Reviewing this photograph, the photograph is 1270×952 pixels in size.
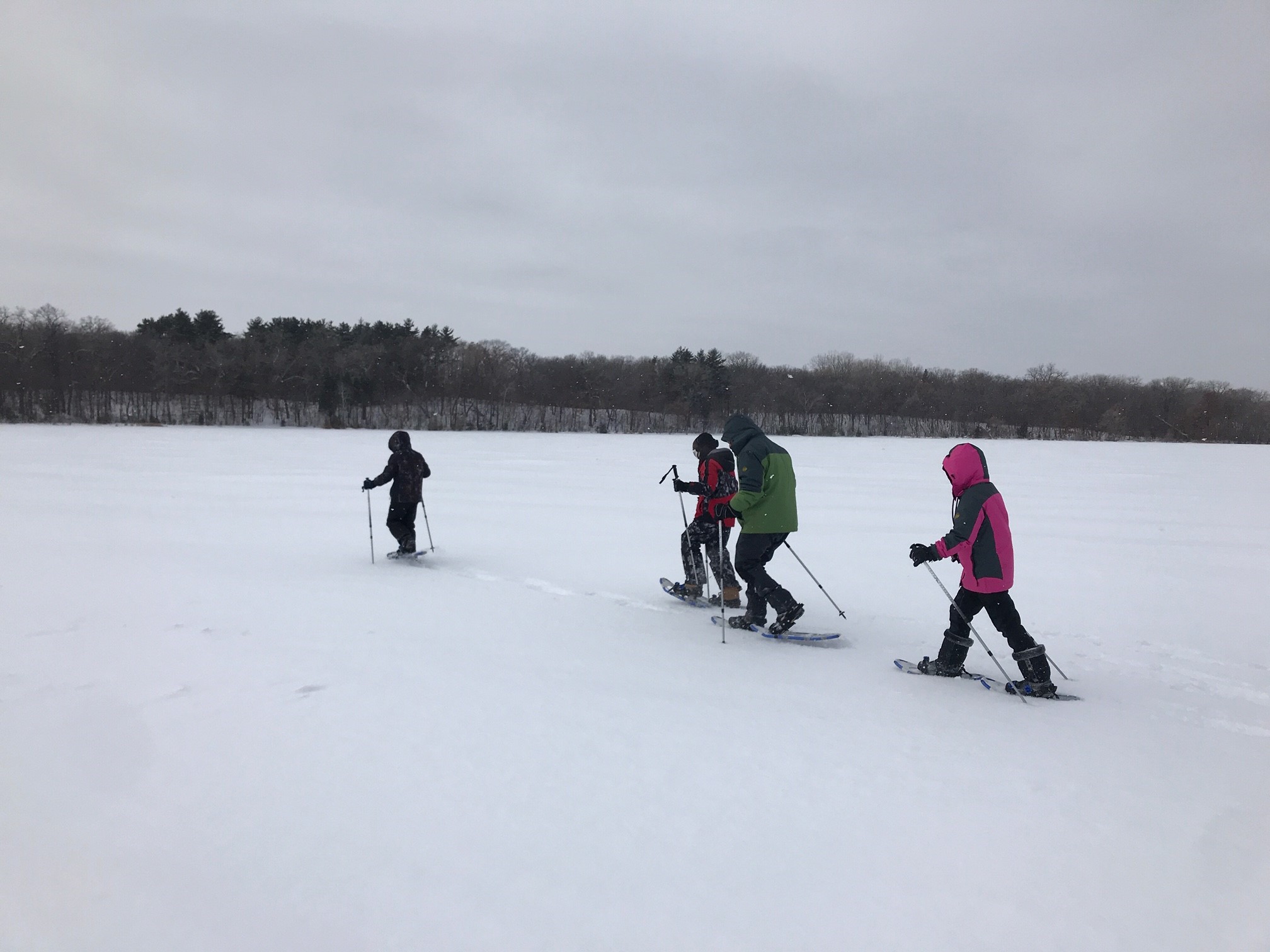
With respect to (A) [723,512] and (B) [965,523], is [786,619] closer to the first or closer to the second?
(A) [723,512]

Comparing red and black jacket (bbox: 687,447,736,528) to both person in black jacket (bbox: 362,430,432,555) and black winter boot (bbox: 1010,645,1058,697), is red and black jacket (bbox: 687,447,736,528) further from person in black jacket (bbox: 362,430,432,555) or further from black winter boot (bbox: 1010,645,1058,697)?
person in black jacket (bbox: 362,430,432,555)

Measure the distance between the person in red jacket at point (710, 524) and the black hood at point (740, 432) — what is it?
17 centimetres

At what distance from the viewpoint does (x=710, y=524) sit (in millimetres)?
6941

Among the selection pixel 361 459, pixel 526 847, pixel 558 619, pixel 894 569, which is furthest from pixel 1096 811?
pixel 361 459

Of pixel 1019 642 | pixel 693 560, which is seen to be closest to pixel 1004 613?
pixel 1019 642

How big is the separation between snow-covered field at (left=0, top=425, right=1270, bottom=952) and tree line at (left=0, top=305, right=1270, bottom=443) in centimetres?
4951

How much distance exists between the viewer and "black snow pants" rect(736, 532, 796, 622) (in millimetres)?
5961

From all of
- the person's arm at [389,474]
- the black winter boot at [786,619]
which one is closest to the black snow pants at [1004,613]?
the black winter boot at [786,619]

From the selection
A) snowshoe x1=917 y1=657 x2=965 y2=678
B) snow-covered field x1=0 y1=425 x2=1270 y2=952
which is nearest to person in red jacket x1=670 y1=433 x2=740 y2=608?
snow-covered field x1=0 y1=425 x2=1270 y2=952

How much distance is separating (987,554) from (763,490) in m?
1.84

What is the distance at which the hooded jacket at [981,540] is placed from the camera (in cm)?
471

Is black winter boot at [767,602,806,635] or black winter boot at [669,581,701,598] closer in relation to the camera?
black winter boot at [767,602,806,635]

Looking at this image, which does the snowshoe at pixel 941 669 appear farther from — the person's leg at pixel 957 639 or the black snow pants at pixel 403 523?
the black snow pants at pixel 403 523

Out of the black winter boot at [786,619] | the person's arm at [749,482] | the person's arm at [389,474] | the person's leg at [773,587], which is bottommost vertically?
the black winter boot at [786,619]
